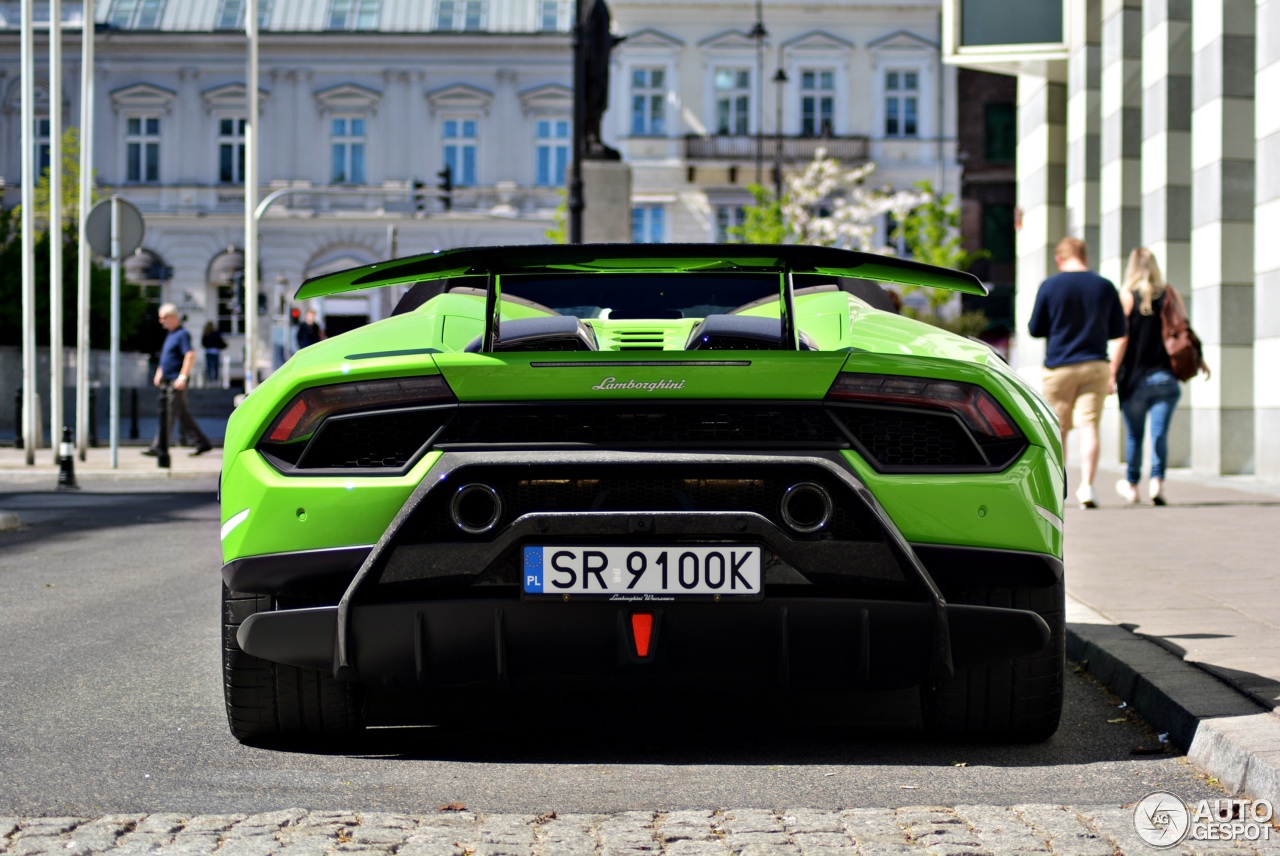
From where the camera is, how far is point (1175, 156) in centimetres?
1689

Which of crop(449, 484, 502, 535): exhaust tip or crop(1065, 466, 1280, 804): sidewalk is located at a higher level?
crop(449, 484, 502, 535): exhaust tip

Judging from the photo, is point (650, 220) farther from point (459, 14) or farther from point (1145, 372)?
point (1145, 372)

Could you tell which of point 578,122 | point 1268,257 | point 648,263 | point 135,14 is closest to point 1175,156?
point 1268,257

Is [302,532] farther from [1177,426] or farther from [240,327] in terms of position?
[240,327]

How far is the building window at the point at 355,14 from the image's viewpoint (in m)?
54.5

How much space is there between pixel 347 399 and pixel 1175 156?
14.2 m

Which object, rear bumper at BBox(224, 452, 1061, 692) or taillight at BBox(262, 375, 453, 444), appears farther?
taillight at BBox(262, 375, 453, 444)

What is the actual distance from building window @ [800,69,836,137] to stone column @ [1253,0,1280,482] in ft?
132

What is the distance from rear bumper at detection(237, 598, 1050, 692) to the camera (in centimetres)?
399

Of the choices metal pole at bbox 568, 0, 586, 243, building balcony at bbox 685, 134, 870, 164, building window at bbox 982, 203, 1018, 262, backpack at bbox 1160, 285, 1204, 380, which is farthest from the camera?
building window at bbox 982, 203, 1018, 262

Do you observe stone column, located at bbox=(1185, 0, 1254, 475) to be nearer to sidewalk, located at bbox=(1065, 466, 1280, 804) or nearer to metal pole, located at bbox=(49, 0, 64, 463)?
sidewalk, located at bbox=(1065, 466, 1280, 804)

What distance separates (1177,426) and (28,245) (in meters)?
12.7

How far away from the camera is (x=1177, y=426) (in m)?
16.7

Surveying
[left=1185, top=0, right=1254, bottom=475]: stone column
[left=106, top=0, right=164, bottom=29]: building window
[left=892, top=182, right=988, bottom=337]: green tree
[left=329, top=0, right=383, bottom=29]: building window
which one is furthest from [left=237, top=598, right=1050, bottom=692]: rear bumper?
[left=106, top=0, right=164, bottom=29]: building window
